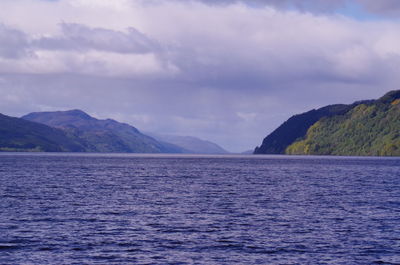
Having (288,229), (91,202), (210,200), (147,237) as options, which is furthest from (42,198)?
(288,229)

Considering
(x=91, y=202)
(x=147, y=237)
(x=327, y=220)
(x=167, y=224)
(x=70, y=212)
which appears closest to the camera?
(x=147, y=237)

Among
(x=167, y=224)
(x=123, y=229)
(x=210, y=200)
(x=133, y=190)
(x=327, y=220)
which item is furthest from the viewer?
(x=133, y=190)

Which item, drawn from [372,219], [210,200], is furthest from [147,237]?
[210,200]

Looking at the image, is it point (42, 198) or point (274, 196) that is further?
point (274, 196)

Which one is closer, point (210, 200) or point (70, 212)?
point (70, 212)

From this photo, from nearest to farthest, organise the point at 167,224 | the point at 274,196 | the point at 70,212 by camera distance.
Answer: the point at 167,224 → the point at 70,212 → the point at 274,196

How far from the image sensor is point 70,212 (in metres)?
67.8

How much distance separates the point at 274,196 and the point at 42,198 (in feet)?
130

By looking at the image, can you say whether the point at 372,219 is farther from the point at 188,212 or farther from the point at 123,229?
the point at 123,229

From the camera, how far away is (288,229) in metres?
56.4

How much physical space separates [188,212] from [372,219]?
2343 cm

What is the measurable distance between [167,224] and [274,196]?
3723 cm

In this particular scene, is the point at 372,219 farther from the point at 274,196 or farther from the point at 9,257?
the point at 9,257

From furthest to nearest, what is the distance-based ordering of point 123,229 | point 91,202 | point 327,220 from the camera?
point 91,202 → point 327,220 → point 123,229
